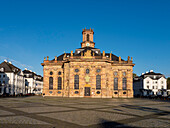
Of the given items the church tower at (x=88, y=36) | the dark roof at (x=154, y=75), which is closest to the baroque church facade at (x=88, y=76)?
the church tower at (x=88, y=36)

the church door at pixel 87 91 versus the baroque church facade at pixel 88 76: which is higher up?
the baroque church facade at pixel 88 76

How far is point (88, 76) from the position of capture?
181 feet

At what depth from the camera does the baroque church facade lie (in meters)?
54.4

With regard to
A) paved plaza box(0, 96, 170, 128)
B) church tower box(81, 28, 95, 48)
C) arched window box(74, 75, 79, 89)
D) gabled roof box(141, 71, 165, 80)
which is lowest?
paved plaza box(0, 96, 170, 128)

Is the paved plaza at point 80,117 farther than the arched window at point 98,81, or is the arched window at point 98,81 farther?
the arched window at point 98,81

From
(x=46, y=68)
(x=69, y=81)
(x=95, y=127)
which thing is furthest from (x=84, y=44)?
(x=95, y=127)

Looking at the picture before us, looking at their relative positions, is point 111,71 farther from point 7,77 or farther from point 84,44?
point 7,77

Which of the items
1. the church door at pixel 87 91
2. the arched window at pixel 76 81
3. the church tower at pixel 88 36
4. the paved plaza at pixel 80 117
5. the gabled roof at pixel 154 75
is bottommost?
the church door at pixel 87 91

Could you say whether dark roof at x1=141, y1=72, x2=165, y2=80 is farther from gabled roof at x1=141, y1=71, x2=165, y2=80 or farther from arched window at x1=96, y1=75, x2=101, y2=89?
arched window at x1=96, y1=75, x2=101, y2=89

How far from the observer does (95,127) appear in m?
10.4

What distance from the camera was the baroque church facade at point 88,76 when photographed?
54438mm

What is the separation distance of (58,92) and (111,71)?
18.8 metres

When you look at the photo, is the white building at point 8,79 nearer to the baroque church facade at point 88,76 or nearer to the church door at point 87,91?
the baroque church facade at point 88,76

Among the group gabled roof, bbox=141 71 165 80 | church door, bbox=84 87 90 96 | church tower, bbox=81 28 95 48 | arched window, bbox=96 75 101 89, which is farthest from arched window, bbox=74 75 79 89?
gabled roof, bbox=141 71 165 80
